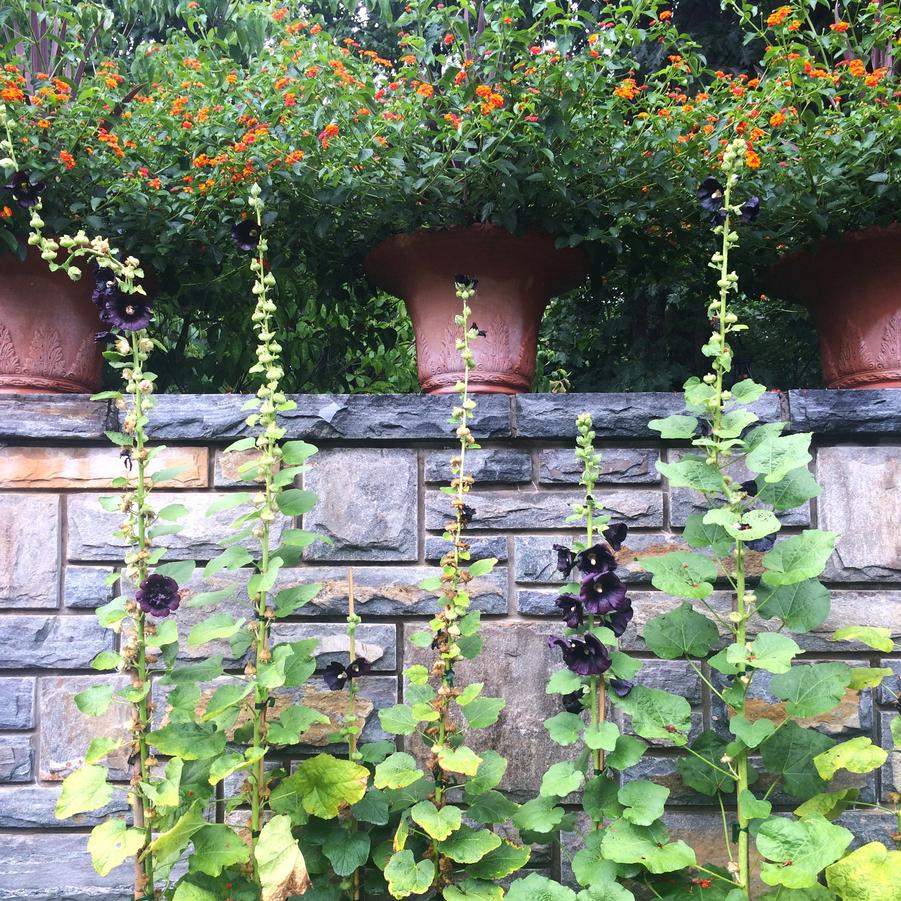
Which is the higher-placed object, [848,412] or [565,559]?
[848,412]

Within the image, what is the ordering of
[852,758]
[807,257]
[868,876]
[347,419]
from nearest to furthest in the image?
[868,876]
[852,758]
[347,419]
[807,257]

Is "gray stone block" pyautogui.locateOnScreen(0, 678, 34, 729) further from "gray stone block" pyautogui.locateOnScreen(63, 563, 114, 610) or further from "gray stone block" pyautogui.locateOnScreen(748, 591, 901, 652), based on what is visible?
"gray stone block" pyautogui.locateOnScreen(748, 591, 901, 652)

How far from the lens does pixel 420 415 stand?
190 cm

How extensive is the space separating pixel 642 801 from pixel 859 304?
1273 mm

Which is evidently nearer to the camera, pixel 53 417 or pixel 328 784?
pixel 328 784

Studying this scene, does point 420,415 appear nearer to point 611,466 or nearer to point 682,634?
point 611,466

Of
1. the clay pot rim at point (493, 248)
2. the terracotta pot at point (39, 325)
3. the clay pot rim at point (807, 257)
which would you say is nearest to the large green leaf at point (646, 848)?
the clay pot rim at point (493, 248)

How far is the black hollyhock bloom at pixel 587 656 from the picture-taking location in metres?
1.49

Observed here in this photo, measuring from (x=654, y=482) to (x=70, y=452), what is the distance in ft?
4.47

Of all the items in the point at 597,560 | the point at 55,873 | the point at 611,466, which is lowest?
the point at 55,873

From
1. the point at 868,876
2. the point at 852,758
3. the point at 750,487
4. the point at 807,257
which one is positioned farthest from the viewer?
the point at 807,257

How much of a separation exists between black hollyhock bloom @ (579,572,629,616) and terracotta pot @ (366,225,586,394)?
633mm

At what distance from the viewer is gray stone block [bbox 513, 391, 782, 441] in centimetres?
189

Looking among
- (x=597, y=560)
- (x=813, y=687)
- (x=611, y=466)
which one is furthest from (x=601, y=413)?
(x=813, y=687)
